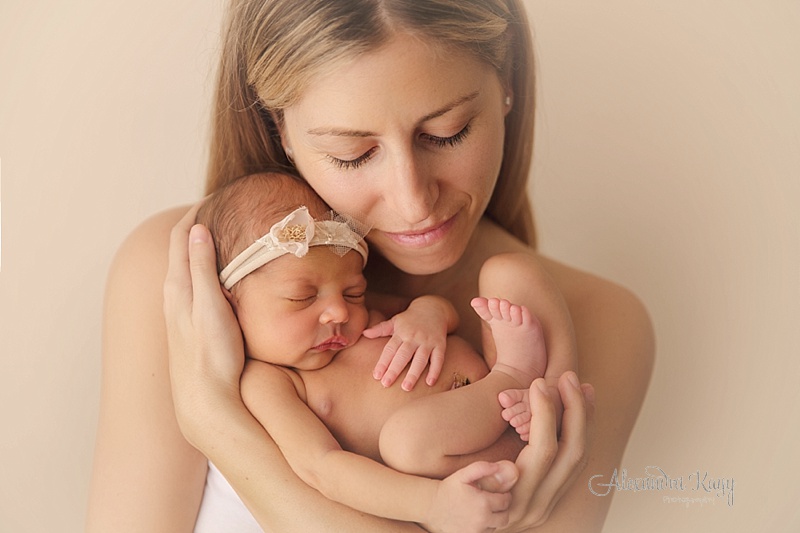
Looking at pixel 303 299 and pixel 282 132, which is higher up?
pixel 282 132

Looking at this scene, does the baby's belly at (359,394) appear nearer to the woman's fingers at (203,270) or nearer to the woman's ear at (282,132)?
the woman's fingers at (203,270)

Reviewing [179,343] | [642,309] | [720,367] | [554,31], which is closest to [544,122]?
[554,31]

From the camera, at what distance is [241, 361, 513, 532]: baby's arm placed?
98cm

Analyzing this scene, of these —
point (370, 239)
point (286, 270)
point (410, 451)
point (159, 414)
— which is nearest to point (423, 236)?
point (370, 239)

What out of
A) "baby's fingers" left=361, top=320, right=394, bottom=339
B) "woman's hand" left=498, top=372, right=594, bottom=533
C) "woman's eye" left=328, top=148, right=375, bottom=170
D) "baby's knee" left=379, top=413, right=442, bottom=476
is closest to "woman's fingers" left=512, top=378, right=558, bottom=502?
"woman's hand" left=498, top=372, right=594, bottom=533

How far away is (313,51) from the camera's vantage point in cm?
105

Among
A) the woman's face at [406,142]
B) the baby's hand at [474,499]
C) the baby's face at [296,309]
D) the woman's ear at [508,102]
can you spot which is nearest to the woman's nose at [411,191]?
the woman's face at [406,142]

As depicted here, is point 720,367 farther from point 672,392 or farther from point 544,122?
point 544,122

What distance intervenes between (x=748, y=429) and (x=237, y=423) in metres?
0.82

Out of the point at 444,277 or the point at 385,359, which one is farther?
the point at 444,277

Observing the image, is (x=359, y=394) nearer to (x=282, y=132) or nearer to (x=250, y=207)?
(x=250, y=207)

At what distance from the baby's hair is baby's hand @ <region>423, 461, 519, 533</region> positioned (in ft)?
1.31

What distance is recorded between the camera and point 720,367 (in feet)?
4.70

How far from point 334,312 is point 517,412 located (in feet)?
0.87
